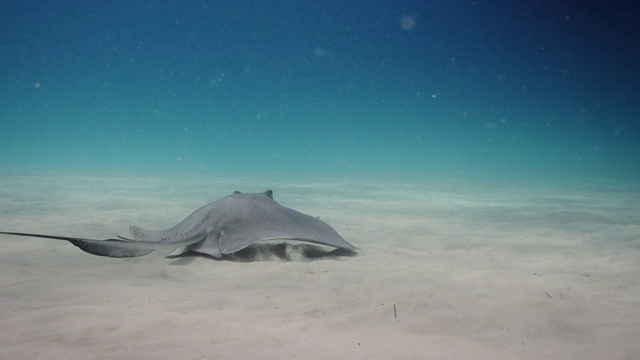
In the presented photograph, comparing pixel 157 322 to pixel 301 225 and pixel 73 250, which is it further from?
pixel 73 250

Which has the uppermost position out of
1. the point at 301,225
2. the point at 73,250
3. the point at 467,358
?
the point at 301,225

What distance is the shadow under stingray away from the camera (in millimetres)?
4156

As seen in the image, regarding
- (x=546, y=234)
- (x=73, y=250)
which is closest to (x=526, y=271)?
(x=546, y=234)

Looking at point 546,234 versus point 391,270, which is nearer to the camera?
point 391,270

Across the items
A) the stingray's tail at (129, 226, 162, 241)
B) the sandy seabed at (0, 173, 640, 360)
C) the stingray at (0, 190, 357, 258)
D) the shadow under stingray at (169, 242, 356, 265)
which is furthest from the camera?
the stingray's tail at (129, 226, 162, 241)

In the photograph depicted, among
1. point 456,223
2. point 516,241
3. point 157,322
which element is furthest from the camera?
point 456,223

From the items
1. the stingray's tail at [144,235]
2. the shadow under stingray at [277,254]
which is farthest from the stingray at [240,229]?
the stingray's tail at [144,235]

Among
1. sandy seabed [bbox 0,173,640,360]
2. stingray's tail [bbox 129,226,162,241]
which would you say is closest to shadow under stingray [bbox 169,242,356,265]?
sandy seabed [bbox 0,173,640,360]

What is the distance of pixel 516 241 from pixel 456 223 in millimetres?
1875

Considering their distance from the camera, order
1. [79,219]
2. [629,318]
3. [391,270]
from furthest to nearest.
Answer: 1. [79,219]
2. [391,270]
3. [629,318]

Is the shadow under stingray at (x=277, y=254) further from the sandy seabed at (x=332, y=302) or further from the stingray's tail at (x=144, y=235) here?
the stingray's tail at (x=144, y=235)

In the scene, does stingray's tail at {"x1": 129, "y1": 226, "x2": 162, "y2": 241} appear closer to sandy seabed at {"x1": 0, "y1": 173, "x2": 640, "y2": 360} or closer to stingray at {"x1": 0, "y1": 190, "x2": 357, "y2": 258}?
stingray at {"x1": 0, "y1": 190, "x2": 357, "y2": 258}

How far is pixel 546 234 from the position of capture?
249 inches

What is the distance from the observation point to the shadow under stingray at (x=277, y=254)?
4.16 m
